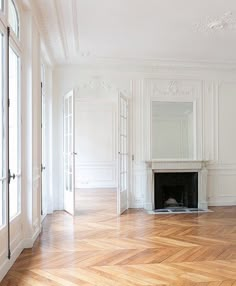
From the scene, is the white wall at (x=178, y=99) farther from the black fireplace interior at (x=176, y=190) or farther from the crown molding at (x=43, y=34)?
the crown molding at (x=43, y=34)

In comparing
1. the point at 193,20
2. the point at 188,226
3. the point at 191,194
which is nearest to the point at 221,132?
the point at 191,194

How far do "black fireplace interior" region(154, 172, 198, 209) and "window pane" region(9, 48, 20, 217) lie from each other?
3271 millimetres

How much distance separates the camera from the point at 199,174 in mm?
6285

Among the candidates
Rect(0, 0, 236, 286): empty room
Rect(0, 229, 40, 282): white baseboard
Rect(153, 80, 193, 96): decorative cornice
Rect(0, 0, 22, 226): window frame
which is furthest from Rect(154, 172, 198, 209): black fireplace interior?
Rect(0, 0, 22, 226): window frame

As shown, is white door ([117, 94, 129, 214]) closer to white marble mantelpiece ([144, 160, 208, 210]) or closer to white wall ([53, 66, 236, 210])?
→ white wall ([53, 66, 236, 210])

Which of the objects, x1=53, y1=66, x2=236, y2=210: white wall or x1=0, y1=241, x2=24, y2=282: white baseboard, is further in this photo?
x1=53, y1=66, x2=236, y2=210: white wall

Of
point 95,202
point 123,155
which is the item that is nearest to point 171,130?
point 123,155

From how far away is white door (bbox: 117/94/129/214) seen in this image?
5785mm

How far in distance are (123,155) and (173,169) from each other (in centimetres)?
102

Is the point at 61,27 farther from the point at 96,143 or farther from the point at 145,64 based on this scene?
the point at 96,143

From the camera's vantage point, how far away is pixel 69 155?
5.93 m

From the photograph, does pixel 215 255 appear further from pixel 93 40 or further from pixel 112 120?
pixel 112 120

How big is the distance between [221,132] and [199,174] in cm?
106

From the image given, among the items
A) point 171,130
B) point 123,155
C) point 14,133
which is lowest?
point 123,155
